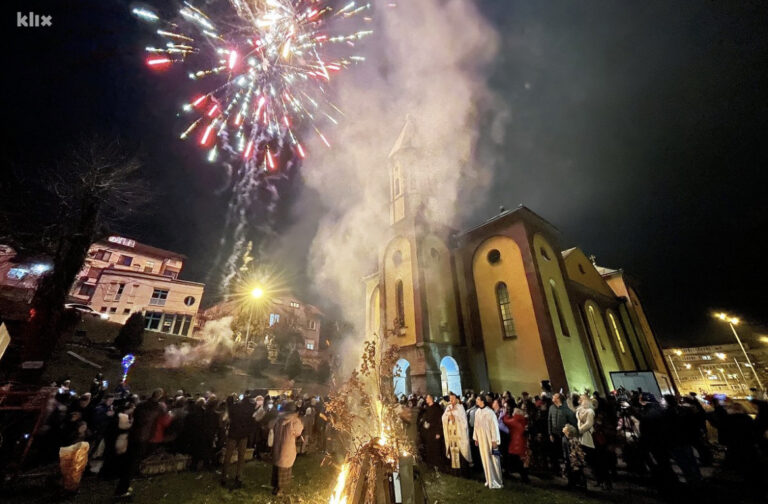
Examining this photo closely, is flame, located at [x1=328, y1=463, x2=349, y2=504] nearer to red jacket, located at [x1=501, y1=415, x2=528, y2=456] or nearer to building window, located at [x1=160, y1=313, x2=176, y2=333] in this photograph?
red jacket, located at [x1=501, y1=415, x2=528, y2=456]

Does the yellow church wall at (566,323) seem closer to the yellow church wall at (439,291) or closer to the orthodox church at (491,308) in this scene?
the orthodox church at (491,308)

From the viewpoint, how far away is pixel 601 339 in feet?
73.2

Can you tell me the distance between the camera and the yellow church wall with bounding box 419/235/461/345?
65.3 feet

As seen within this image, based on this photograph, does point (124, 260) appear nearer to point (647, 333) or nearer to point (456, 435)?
point (456, 435)

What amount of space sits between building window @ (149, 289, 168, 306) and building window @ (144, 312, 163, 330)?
124 cm

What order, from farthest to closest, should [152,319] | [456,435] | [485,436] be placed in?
[152,319] → [456,435] → [485,436]

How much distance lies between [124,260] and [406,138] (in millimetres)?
40376

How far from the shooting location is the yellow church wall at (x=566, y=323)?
1678 centimetres

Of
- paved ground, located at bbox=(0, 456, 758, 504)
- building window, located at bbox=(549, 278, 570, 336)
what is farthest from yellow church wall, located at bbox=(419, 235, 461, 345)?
paved ground, located at bbox=(0, 456, 758, 504)

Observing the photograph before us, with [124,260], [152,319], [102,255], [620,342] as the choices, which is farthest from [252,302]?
[620,342]

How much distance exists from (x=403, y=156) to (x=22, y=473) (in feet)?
85.5

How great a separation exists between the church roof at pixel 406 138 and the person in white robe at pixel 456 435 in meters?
22.6

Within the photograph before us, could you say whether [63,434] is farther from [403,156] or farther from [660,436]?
[403,156]

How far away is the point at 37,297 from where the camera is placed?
15219 millimetres
